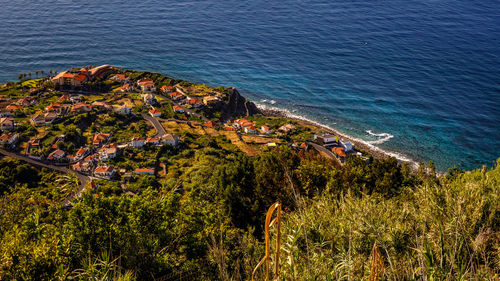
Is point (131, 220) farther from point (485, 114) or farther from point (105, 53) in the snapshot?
point (105, 53)

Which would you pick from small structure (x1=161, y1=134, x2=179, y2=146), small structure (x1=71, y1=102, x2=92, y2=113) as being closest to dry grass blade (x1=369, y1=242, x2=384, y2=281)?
small structure (x1=161, y1=134, x2=179, y2=146)

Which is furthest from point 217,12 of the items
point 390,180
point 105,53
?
point 390,180

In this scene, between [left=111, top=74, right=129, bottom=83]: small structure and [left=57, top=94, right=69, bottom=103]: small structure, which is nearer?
[left=57, top=94, right=69, bottom=103]: small structure

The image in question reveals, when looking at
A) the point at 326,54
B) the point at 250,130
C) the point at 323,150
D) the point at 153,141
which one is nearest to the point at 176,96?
the point at 250,130

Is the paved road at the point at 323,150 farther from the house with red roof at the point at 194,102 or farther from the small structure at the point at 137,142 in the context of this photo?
the small structure at the point at 137,142

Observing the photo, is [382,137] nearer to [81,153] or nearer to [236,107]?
[236,107]

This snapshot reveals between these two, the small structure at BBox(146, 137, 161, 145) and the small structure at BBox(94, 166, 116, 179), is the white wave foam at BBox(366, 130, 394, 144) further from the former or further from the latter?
the small structure at BBox(94, 166, 116, 179)

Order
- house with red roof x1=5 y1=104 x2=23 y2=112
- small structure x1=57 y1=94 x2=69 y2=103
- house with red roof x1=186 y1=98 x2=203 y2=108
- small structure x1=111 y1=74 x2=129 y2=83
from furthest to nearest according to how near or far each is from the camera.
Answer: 1. small structure x1=111 y1=74 x2=129 y2=83
2. house with red roof x1=186 y1=98 x2=203 y2=108
3. small structure x1=57 y1=94 x2=69 y2=103
4. house with red roof x1=5 y1=104 x2=23 y2=112

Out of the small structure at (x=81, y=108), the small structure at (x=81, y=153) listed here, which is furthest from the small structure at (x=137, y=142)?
the small structure at (x=81, y=108)
